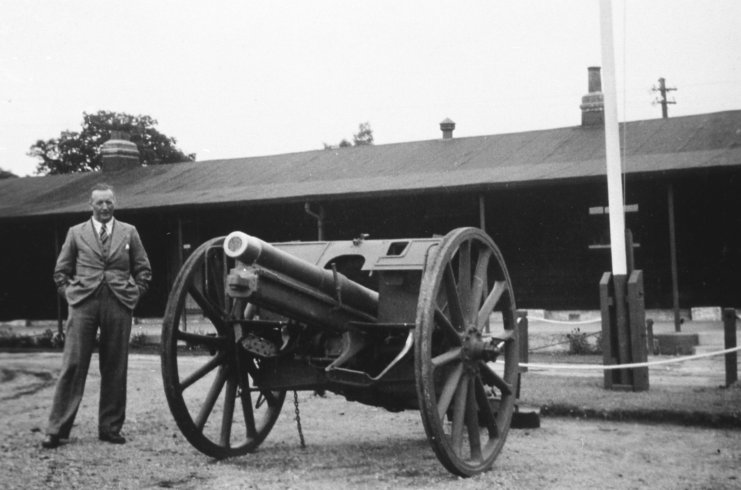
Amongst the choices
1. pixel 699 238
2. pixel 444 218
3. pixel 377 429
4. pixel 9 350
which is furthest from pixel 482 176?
pixel 9 350

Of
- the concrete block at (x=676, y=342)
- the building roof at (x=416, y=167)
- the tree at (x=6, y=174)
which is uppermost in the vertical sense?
the building roof at (x=416, y=167)

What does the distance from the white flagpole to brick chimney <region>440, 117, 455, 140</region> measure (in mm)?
14112

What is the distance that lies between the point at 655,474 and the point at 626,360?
362cm

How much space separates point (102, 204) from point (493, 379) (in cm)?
297

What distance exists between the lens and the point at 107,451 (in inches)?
233

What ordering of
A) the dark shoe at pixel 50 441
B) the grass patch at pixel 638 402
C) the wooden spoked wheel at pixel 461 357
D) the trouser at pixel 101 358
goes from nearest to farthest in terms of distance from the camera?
the wooden spoked wheel at pixel 461 357, the dark shoe at pixel 50 441, the trouser at pixel 101 358, the grass patch at pixel 638 402

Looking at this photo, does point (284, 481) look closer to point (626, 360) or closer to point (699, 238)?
point (626, 360)

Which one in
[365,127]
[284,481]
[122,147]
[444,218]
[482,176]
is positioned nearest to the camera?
[284,481]

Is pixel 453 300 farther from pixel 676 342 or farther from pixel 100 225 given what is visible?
pixel 676 342

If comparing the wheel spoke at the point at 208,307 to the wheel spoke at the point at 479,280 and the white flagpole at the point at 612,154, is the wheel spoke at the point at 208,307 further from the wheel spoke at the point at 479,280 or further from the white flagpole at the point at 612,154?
the white flagpole at the point at 612,154

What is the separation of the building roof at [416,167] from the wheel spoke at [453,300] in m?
9.63

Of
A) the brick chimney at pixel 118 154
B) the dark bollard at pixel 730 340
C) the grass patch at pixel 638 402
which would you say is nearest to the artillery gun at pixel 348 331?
the grass patch at pixel 638 402

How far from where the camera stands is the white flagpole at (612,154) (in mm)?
8891

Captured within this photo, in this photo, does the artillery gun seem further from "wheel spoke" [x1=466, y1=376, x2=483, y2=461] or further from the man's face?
the man's face
